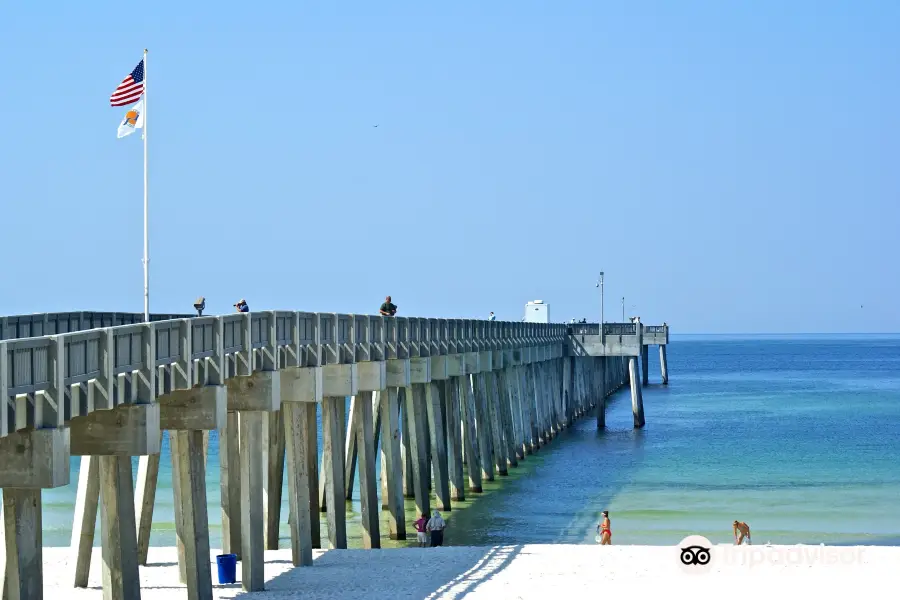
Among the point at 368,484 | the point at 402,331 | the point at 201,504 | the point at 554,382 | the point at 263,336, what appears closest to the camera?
the point at 201,504

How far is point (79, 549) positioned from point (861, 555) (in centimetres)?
1313

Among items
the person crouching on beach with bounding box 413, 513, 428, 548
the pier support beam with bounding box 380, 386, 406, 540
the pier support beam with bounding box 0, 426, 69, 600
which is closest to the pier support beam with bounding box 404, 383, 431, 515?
the pier support beam with bounding box 380, 386, 406, 540

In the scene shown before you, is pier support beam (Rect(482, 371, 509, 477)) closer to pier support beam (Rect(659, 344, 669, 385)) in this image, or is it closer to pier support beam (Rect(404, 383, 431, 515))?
pier support beam (Rect(404, 383, 431, 515))

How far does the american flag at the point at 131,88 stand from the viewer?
2669 centimetres

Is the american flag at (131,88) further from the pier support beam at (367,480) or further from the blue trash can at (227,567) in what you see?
the blue trash can at (227,567)

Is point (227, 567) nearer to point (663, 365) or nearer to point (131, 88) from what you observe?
point (131, 88)

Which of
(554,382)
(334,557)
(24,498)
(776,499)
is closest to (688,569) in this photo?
(334,557)

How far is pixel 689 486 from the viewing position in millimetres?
43906

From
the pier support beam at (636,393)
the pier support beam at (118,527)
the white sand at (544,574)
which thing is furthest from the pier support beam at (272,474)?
the pier support beam at (636,393)

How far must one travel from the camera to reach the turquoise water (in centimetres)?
3341

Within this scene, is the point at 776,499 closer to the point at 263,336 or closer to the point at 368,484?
the point at 368,484

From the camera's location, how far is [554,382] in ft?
206

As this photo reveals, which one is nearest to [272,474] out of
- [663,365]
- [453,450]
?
[453,450]

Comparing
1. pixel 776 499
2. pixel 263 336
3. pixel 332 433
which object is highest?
pixel 263 336
